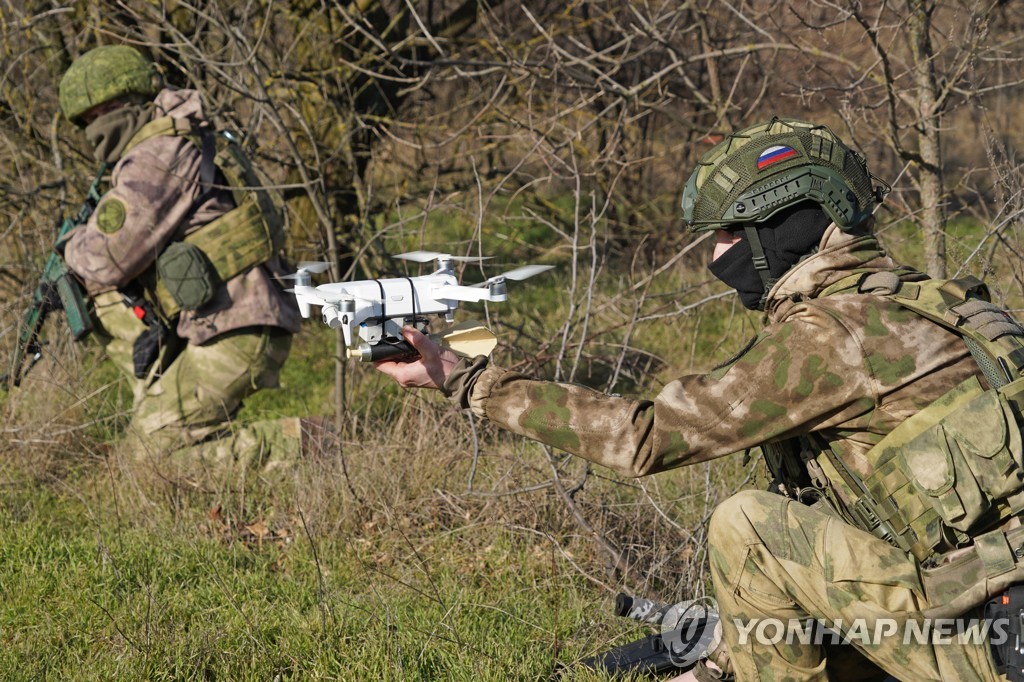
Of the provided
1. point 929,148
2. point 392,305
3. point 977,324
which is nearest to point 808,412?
point 977,324

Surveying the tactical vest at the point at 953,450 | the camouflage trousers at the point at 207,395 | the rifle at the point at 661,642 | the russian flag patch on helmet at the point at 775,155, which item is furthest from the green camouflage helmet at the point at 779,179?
the camouflage trousers at the point at 207,395

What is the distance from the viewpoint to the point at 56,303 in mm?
5254

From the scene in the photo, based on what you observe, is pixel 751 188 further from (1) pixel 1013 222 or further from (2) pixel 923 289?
(1) pixel 1013 222

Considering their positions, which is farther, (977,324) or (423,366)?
(423,366)

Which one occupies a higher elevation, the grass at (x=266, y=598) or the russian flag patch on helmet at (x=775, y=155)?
the russian flag patch on helmet at (x=775, y=155)

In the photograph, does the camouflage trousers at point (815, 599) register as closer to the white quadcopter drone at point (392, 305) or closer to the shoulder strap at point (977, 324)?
the shoulder strap at point (977, 324)

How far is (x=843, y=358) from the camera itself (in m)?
2.45

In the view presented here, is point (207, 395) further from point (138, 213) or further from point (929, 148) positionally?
point (929, 148)

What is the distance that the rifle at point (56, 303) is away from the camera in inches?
195

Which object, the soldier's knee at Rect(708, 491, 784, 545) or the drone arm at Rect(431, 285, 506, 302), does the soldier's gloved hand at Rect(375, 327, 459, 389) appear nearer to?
the drone arm at Rect(431, 285, 506, 302)

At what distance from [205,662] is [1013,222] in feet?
11.3

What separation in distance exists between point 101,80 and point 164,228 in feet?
2.44

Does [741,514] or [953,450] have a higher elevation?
[953,450]

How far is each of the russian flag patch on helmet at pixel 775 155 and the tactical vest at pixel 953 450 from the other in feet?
1.17
